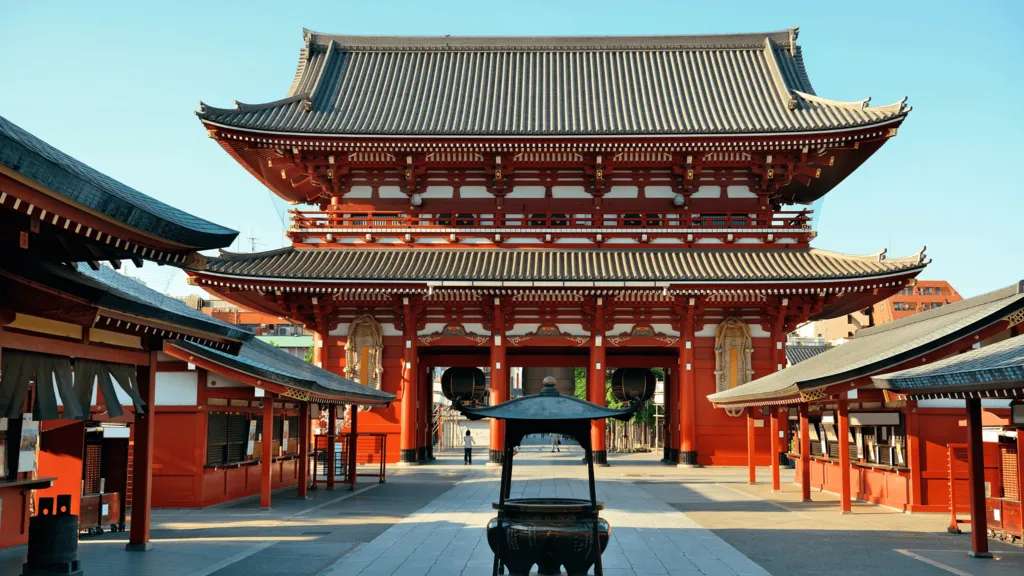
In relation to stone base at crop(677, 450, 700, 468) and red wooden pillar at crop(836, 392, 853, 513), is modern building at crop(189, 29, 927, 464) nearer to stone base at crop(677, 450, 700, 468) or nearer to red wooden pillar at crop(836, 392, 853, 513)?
stone base at crop(677, 450, 700, 468)

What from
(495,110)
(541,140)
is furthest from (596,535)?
(495,110)

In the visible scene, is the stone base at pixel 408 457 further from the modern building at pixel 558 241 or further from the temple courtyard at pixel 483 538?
the temple courtyard at pixel 483 538

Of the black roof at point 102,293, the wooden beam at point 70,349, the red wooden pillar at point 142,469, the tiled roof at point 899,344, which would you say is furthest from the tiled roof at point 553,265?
the wooden beam at point 70,349

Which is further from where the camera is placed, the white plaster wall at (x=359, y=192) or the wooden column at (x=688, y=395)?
the white plaster wall at (x=359, y=192)

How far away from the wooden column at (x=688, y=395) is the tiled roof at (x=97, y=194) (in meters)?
23.2

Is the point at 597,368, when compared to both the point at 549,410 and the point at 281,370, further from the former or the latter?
the point at 549,410

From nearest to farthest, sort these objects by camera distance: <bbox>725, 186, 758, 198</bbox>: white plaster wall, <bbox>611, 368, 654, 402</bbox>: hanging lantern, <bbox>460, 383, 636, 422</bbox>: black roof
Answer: <bbox>460, 383, 636, 422</bbox>: black roof
<bbox>611, 368, 654, 402</bbox>: hanging lantern
<bbox>725, 186, 758, 198</bbox>: white plaster wall

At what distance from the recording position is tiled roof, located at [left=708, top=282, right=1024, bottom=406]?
55.8 ft

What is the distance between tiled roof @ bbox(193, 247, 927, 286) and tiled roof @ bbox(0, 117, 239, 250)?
19.1m

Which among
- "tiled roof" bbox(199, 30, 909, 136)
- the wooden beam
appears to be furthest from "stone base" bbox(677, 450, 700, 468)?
the wooden beam

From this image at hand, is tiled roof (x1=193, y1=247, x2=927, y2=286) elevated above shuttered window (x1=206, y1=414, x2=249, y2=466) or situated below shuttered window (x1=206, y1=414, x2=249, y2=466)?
above

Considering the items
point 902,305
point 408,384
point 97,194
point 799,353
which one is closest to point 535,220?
point 408,384

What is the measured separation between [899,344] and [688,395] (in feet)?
46.7

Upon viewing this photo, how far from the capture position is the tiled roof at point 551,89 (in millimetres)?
33906
